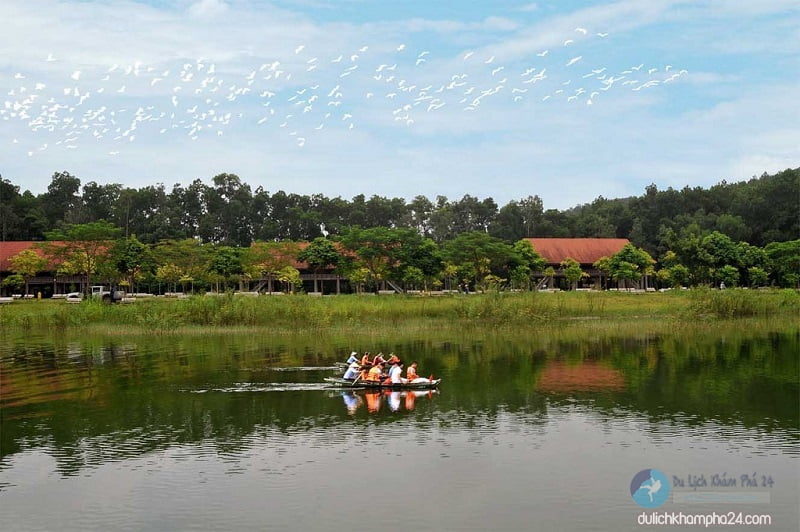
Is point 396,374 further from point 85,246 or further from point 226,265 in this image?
point 226,265

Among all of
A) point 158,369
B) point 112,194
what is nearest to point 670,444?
point 158,369

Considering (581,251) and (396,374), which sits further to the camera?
(581,251)

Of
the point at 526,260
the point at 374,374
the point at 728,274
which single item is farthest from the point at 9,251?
the point at 728,274

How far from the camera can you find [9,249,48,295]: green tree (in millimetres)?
72375

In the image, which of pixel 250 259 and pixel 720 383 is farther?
pixel 250 259

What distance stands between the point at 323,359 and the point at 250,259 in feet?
149

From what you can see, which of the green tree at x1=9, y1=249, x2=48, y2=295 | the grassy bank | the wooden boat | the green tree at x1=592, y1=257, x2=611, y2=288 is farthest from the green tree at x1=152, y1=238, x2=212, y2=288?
the wooden boat

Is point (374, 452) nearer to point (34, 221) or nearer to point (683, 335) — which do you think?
point (683, 335)

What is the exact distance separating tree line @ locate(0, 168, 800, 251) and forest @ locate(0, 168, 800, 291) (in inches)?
7.1

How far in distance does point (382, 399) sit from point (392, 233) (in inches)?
1953

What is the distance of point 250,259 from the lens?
74.0 meters

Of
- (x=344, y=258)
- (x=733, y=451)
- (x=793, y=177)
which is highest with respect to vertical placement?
(x=793, y=177)

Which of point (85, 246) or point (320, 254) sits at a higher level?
point (85, 246)

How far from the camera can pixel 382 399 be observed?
22.4 meters
